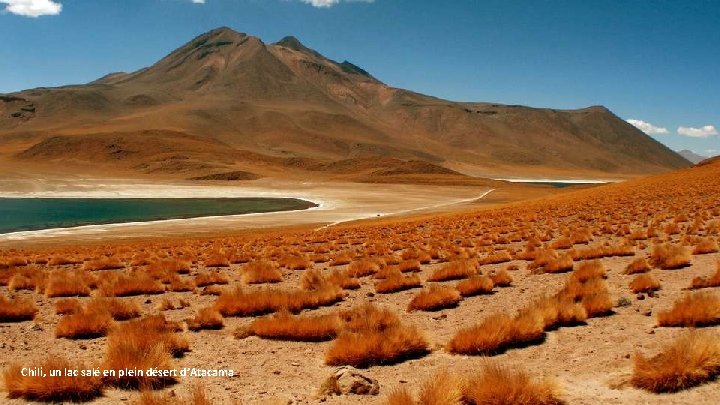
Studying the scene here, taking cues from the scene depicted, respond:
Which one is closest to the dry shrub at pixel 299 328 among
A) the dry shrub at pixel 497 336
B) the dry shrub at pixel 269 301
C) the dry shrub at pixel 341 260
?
the dry shrub at pixel 269 301

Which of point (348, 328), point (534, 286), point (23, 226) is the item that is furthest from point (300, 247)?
point (23, 226)

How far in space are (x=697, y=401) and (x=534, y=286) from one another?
666cm

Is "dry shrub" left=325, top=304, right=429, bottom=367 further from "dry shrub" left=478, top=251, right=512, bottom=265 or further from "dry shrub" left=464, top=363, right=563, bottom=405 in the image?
"dry shrub" left=478, top=251, right=512, bottom=265

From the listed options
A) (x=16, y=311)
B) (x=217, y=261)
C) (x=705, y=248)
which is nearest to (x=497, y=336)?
(x=16, y=311)

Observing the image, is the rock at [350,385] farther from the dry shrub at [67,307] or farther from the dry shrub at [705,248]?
the dry shrub at [705,248]

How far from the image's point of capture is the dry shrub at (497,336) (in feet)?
24.2

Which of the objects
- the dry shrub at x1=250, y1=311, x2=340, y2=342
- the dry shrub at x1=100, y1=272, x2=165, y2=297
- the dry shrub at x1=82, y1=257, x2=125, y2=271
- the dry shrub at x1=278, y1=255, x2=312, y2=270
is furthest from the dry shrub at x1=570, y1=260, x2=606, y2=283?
the dry shrub at x1=82, y1=257, x2=125, y2=271

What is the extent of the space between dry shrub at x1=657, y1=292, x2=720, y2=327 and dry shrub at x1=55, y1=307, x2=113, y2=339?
8240mm

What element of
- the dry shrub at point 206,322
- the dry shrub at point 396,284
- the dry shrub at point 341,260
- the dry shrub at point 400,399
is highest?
the dry shrub at point 400,399

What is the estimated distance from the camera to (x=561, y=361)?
268 inches

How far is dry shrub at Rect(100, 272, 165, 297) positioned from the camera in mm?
13099

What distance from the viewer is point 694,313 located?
7445 mm

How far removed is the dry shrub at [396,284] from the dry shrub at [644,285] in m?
4.45

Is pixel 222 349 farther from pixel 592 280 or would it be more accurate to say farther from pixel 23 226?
pixel 23 226
